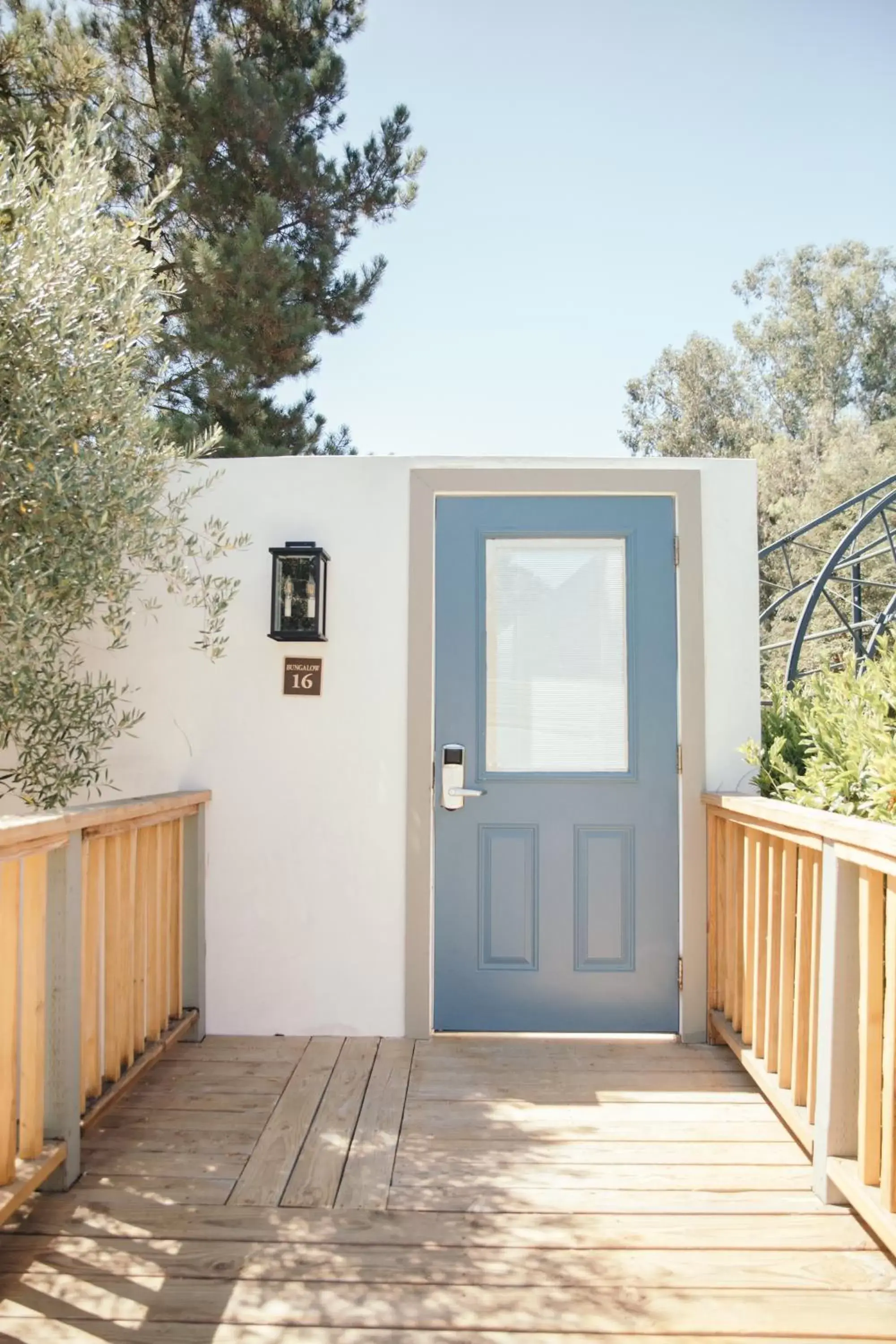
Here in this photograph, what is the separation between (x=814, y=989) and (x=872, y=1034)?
0.38 meters

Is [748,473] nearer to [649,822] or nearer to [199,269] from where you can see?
[649,822]

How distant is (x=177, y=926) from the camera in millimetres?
3205

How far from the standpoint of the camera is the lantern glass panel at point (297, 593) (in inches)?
130

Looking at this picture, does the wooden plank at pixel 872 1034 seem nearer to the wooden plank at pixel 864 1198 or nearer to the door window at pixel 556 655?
the wooden plank at pixel 864 1198

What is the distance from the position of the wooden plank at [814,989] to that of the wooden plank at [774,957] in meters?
0.27

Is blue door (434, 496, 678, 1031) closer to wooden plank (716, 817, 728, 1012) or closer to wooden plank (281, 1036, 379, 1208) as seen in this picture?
wooden plank (716, 817, 728, 1012)

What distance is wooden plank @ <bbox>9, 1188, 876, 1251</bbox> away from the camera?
198 centimetres

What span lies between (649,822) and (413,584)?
1.28 meters

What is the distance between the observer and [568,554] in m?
3.41

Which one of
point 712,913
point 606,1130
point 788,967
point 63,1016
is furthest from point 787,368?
point 63,1016

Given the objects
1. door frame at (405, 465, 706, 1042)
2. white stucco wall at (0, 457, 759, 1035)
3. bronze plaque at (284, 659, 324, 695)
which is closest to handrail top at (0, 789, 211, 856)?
white stucco wall at (0, 457, 759, 1035)

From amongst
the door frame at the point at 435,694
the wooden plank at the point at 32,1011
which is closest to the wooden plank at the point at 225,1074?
the door frame at the point at 435,694

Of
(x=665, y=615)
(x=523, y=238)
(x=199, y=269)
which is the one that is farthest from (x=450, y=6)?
(x=665, y=615)

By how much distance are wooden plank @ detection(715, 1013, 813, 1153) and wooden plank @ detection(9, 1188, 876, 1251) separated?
22cm
